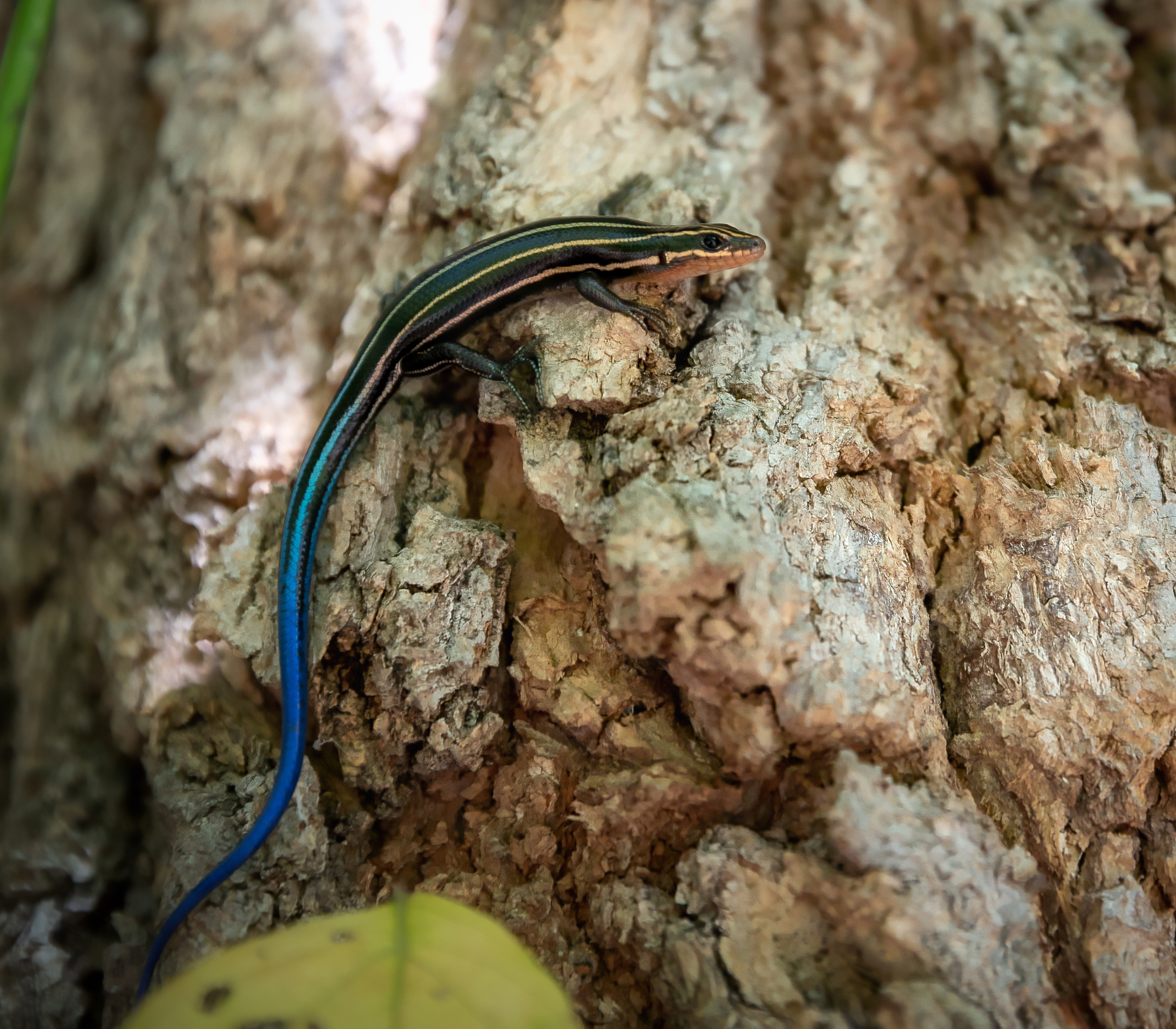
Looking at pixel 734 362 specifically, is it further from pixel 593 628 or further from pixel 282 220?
pixel 282 220

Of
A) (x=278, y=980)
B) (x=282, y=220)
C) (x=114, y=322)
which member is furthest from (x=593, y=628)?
(x=114, y=322)

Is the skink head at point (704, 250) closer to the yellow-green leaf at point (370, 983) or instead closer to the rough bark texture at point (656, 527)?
the rough bark texture at point (656, 527)

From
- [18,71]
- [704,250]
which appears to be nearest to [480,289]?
[704,250]

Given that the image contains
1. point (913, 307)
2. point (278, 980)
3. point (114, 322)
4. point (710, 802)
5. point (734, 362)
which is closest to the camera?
point (278, 980)

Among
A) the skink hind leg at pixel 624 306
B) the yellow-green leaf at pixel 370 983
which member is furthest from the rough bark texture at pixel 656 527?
the yellow-green leaf at pixel 370 983

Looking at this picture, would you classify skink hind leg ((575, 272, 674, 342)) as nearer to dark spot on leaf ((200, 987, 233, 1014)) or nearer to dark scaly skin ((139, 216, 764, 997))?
dark scaly skin ((139, 216, 764, 997))
